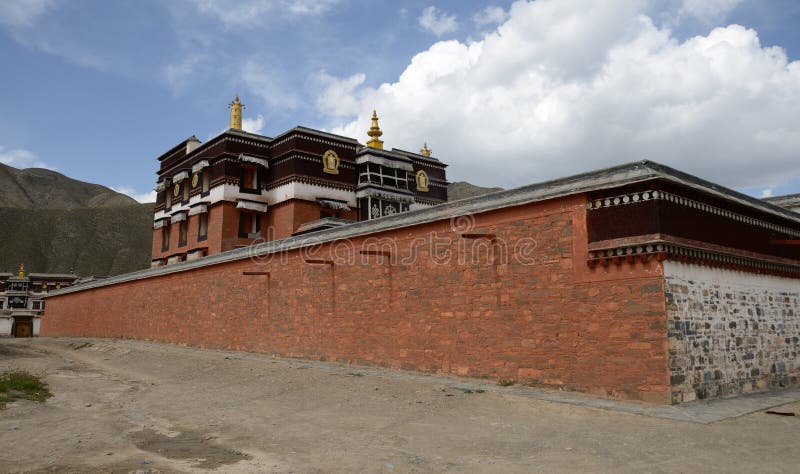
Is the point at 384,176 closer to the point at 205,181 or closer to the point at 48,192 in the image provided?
the point at 205,181

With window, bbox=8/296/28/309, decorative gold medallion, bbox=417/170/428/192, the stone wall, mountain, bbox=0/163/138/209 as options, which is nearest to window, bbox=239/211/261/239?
decorative gold medallion, bbox=417/170/428/192

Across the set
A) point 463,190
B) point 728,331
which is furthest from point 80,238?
point 728,331

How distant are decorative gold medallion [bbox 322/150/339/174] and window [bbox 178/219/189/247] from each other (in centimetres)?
804

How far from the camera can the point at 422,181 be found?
3103 centimetres

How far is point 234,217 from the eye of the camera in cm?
2614

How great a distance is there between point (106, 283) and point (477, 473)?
28207mm

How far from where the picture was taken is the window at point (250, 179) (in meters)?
26.8

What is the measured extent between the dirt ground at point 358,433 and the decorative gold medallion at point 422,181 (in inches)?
752

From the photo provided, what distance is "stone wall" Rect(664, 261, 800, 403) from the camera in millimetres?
9398

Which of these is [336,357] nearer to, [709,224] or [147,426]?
[147,426]

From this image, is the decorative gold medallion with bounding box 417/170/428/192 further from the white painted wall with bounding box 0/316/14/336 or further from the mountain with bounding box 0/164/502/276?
the mountain with bounding box 0/164/502/276

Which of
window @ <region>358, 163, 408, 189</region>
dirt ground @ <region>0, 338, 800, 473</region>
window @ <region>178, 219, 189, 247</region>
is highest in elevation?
window @ <region>358, 163, 408, 189</region>

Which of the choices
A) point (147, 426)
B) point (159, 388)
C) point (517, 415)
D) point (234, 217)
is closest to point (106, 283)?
point (234, 217)

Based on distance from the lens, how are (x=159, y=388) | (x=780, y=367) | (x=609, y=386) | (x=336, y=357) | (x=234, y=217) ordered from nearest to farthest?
(x=609, y=386) < (x=780, y=367) < (x=159, y=388) < (x=336, y=357) < (x=234, y=217)
